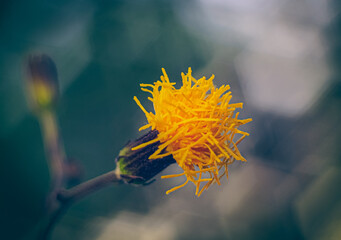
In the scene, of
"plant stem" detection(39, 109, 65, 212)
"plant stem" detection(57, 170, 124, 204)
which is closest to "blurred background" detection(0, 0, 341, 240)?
"plant stem" detection(39, 109, 65, 212)

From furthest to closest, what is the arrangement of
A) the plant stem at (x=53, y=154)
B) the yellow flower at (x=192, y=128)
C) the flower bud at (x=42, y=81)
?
1. the flower bud at (x=42, y=81)
2. the plant stem at (x=53, y=154)
3. the yellow flower at (x=192, y=128)

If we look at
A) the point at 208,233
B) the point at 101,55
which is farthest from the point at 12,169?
the point at 208,233

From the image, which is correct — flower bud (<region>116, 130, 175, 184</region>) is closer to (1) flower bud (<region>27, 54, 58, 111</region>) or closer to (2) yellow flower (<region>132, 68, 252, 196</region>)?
(2) yellow flower (<region>132, 68, 252, 196</region>)

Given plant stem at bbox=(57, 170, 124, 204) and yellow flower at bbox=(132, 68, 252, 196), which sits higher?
yellow flower at bbox=(132, 68, 252, 196)

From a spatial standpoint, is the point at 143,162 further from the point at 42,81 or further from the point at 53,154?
the point at 42,81

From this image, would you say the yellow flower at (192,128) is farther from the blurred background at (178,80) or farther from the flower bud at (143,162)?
the blurred background at (178,80)

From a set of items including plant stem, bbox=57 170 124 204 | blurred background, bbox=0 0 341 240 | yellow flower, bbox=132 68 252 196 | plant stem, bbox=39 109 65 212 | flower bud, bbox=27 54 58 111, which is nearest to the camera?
yellow flower, bbox=132 68 252 196

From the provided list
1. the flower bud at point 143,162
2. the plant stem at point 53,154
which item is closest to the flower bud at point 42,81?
the plant stem at point 53,154

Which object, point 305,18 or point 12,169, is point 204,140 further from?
point 305,18
